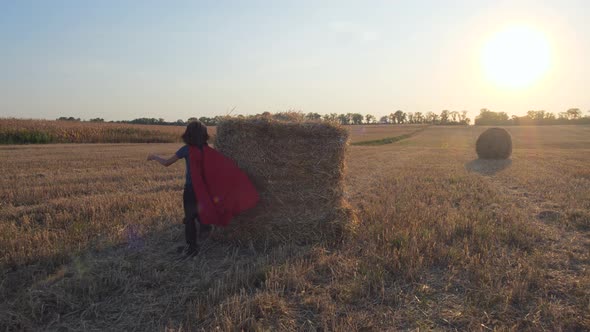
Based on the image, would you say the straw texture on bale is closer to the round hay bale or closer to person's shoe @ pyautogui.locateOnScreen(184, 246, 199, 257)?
person's shoe @ pyautogui.locateOnScreen(184, 246, 199, 257)

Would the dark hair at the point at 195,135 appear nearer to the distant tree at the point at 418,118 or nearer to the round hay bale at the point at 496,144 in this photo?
the round hay bale at the point at 496,144

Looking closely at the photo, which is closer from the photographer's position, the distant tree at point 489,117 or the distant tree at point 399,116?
the distant tree at point 489,117

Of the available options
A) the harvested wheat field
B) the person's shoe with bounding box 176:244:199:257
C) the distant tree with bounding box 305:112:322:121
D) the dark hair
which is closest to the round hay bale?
the harvested wheat field

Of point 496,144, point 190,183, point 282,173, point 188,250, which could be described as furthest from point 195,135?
point 496,144

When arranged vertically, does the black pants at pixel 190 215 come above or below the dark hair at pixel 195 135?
below

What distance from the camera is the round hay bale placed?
19734 millimetres

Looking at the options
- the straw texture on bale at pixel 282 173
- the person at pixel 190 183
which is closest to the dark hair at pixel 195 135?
the person at pixel 190 183

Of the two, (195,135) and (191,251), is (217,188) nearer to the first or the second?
(195,135)

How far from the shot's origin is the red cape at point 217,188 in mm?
4969

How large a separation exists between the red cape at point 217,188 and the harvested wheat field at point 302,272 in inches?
21.7

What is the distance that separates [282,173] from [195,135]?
1.26m

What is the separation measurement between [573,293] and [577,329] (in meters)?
0.71

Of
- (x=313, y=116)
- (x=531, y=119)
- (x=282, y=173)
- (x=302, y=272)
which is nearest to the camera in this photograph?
(x=302, y=272)

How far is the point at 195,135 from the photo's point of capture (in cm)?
497
